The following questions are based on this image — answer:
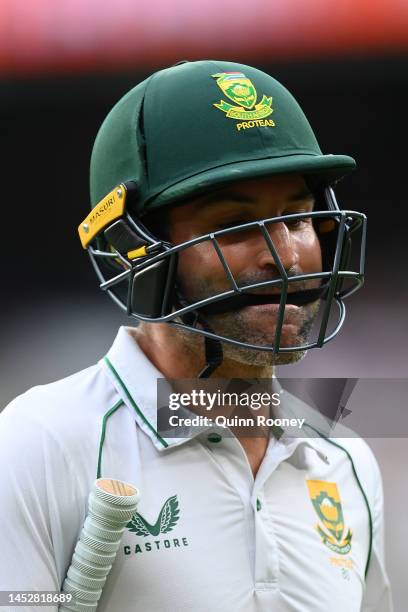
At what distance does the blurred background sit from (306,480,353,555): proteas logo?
6.13 ft

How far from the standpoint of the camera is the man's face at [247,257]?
119 cm

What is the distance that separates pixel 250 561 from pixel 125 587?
17 centimetres

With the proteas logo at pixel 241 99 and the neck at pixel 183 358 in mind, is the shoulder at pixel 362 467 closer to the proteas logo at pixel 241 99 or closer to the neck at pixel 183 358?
the neck at pixel 183 358

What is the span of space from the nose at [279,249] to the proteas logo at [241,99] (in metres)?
0.17

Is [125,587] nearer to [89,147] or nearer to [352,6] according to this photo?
[89,147]

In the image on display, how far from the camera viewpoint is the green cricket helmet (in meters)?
1.19

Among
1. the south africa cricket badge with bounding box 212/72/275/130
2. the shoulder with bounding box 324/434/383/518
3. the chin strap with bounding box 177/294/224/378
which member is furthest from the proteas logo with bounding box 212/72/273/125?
the shoulder with bounding box 324/434/383/518

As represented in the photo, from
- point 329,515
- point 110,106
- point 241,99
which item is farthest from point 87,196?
point 329,515

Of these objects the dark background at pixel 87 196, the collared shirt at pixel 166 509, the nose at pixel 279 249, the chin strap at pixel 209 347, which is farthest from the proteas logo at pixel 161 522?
the dark background at pixel 87 196

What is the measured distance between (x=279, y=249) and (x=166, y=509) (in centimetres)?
38

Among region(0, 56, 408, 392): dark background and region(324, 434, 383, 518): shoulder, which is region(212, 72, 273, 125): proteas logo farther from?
region(0, 56, 408, 392): dark background

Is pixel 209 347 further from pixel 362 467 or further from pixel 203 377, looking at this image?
pixel 362 467

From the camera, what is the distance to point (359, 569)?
127 centimetres

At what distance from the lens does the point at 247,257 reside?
3.91 feet
